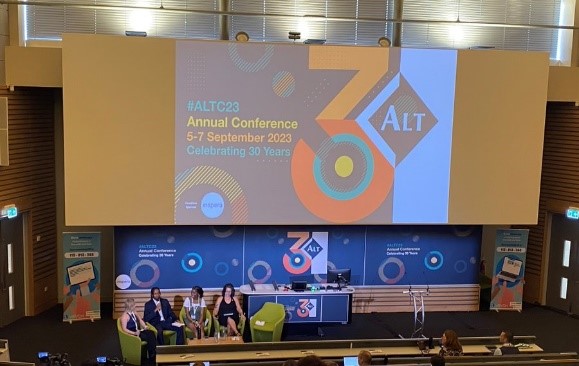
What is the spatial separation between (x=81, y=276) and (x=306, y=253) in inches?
154

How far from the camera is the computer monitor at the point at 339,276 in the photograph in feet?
38.2

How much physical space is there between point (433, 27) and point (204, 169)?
5273mm

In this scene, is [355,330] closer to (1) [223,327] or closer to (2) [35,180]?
(1) [223,327]

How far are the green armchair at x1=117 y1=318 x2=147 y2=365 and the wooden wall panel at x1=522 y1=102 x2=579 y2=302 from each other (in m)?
7.83

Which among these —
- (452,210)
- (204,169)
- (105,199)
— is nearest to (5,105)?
(105,199)

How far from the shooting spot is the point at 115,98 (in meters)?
10.6

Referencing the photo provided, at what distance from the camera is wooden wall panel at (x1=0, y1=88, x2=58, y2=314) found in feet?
36.3

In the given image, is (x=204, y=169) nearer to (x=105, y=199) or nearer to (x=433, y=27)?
(x=105, y=199)

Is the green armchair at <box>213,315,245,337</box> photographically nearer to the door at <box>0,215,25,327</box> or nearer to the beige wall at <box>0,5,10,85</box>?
the door at <box>0,215,25,327</box>

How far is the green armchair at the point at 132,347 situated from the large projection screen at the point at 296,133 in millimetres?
1957

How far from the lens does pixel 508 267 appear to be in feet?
41.8

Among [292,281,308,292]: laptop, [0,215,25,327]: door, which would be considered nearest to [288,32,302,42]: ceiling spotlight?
[292,281,308,292]: laptop

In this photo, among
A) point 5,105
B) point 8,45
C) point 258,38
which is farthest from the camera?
point 258,38

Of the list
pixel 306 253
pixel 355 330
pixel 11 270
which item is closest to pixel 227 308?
pixel 306 253
